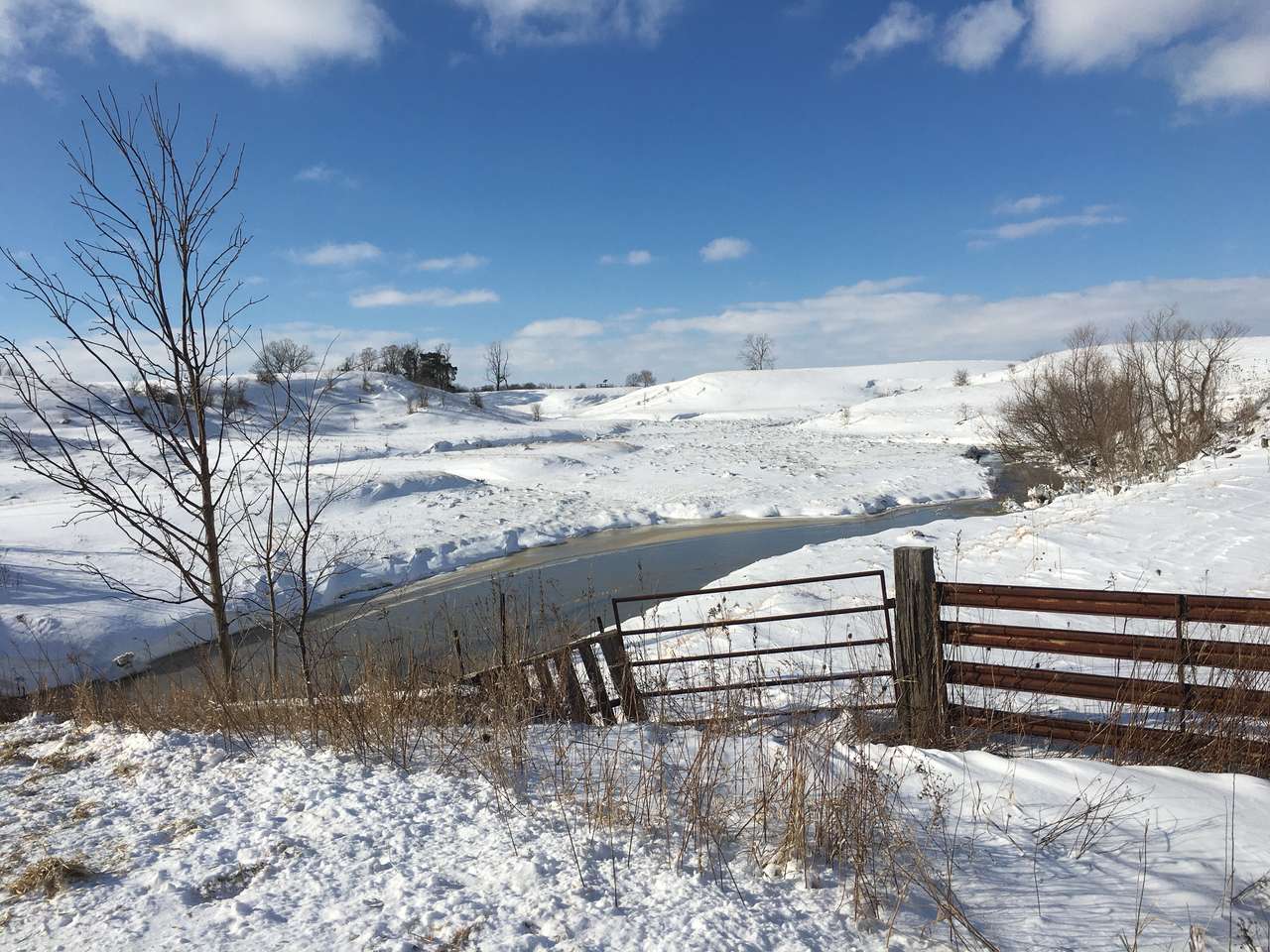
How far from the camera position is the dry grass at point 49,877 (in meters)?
2.74

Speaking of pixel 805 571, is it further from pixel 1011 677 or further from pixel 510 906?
pixel 510 906

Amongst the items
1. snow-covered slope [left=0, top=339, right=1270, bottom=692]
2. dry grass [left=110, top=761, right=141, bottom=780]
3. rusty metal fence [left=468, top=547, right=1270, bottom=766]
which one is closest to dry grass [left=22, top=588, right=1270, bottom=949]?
dry grass [left=110, top=761, right=141, bottom=780]

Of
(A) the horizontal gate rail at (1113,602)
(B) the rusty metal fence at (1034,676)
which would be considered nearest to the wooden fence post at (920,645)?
(B) the rusty metal fence at (1034,676)

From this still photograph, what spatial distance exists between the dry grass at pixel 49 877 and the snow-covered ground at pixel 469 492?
10.7 feet

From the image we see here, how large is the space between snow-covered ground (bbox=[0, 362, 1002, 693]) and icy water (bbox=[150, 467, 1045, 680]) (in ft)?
2.31

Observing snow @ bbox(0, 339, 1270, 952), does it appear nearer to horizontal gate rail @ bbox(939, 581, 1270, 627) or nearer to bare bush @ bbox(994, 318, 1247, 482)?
horizontal gate rail @ bbox(939, 581, 1270, 627)

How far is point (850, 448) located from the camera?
32.5m

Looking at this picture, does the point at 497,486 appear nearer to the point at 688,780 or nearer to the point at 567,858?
the point at 688,780

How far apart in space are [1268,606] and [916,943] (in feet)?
8.56

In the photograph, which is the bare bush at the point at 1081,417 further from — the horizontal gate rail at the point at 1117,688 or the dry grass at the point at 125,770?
Answer: the dry grass at the point at 125,770

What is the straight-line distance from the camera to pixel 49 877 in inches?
110

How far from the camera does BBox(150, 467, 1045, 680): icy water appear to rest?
10391 mm

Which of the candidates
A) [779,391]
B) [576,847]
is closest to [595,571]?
[576,847]

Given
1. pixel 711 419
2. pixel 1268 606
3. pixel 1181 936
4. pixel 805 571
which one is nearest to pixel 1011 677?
pixel 1268 606
